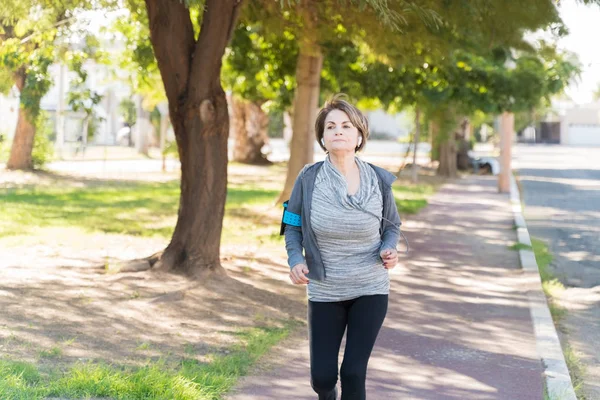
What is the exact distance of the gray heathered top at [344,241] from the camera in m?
4.34

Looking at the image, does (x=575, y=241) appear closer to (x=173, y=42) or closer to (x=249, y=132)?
(x=173, y=42)

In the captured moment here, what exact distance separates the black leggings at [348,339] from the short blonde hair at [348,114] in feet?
2.57

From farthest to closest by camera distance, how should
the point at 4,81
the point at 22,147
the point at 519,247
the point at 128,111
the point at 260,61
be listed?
the point at 128,111 → the point at 22,147 → the point at 260,61 → the point at 519,247 → the point at 4,81

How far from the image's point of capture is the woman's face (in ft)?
14.4

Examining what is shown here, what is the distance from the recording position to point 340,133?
4.40 metres

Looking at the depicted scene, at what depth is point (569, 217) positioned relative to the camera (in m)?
19.6

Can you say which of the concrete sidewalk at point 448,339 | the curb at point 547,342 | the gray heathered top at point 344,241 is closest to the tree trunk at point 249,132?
the concrete sidewalk at point 448,339

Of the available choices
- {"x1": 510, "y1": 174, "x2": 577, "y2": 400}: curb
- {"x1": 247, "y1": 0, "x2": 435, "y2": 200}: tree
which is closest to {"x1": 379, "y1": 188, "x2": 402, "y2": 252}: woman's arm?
{"x1": 510, "y1": 174, "x2": 577, "y2": 400}: curb

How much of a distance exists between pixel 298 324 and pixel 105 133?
45428 millimetres

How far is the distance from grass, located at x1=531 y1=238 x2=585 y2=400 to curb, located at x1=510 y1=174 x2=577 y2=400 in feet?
0.32

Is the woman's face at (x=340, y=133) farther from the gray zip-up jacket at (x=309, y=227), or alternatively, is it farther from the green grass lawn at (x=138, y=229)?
the green grass lawn at (x=138, y=229)

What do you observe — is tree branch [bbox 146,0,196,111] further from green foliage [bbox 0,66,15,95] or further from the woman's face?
the woman's face

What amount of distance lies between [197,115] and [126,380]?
15.3ft

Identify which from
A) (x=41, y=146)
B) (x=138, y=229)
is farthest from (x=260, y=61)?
(x=41, y=146)
